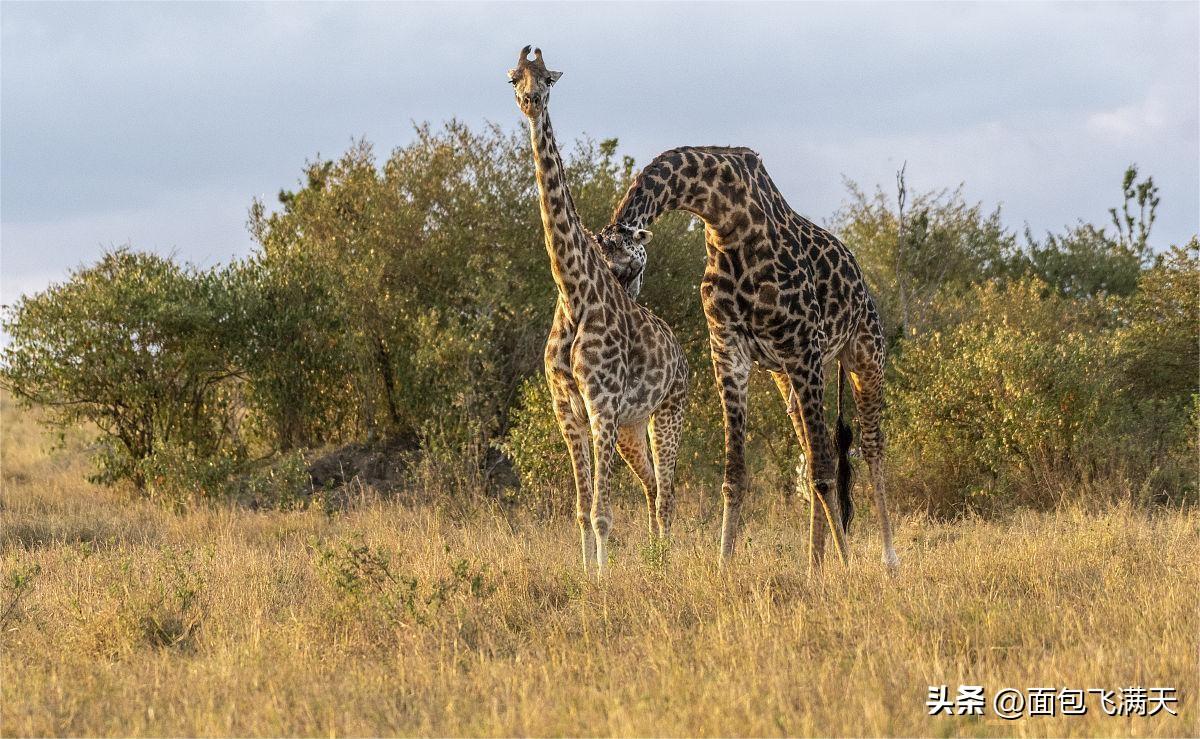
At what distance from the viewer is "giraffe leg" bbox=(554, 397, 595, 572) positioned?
28.2 ft

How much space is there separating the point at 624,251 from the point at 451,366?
18.9ft

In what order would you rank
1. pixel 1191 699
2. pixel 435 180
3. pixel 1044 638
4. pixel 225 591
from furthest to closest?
pixel 435 180 → pixel 225 591 → pixel 1044 638 → pixel 1191 699

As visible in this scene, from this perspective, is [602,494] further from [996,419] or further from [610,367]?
[996,419]

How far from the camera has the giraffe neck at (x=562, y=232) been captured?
848 centimetres

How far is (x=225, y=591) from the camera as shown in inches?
321

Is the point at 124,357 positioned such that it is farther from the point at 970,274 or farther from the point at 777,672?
the point at 970,274

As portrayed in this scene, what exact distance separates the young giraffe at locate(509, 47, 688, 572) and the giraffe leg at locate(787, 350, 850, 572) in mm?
1427

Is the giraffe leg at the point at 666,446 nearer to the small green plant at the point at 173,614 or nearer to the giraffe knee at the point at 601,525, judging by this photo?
the giraffe knee at the point at 601,525

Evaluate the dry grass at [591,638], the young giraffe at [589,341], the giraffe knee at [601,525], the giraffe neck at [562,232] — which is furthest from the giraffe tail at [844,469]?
the giraffe neck at [562,232]

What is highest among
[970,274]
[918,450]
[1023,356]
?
[970,274]

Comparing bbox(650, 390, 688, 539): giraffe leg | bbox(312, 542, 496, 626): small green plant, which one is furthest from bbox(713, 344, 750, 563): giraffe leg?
bbox(650, 390, 688, 539): giraffe leg

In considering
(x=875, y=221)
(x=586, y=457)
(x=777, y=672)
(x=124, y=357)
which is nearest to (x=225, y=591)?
(x=586, y=457)

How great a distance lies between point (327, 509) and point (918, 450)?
6.92 meters

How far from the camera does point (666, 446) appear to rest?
10148 mm
